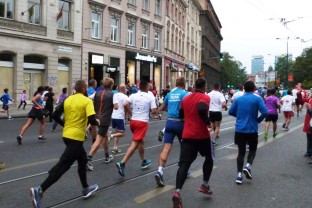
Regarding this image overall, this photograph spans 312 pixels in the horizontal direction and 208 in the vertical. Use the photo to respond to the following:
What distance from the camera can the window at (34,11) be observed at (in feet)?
88.5

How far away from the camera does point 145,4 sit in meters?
40.5

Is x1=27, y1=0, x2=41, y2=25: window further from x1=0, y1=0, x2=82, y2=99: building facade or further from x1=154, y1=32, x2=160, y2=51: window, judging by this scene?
x1=154, y1=32, x2=160, y2=51: window

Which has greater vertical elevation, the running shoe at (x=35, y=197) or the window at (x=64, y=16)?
the window at (x=64, y=16)

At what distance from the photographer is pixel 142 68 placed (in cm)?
3975

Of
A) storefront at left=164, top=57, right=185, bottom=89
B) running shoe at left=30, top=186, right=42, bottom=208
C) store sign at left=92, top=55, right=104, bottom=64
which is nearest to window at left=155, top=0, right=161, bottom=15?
storefront at left=164, top=57, right=185, bottom=89

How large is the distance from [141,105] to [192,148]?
6.93 ft

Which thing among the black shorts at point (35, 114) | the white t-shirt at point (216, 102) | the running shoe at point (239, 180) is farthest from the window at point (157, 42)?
the running shoe at point (239, 180)

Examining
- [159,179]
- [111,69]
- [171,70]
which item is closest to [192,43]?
[171,70]

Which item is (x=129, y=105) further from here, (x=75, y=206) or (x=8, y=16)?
(x=8, y=16)

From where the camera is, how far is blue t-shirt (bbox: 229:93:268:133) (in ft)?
24.3

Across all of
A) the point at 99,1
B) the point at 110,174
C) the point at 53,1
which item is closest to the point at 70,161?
the point at 110,174

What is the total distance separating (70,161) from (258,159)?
535cm

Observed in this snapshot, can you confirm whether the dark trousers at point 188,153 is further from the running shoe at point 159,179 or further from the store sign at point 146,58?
the store sign at point 146,58

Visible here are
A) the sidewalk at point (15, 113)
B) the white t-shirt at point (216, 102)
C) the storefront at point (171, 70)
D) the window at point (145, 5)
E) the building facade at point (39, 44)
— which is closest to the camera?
the white t-shirt at point (216, 102)
